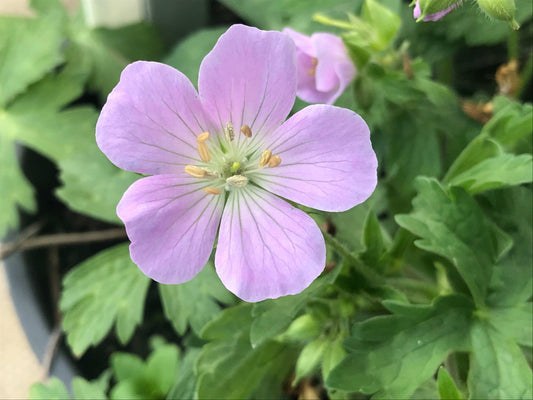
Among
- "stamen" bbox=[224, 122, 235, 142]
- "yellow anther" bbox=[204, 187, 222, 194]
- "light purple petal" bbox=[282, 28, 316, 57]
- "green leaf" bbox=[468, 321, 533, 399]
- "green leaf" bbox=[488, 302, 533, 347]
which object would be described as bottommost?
"green leaf" bbox=[468, 321, 533, 399]

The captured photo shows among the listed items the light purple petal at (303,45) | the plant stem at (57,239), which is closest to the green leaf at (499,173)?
the light purple petal at (303,45)

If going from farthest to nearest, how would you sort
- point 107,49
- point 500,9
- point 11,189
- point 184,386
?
point 107,49 < point 11,189 < point 184,386 < point 500,9

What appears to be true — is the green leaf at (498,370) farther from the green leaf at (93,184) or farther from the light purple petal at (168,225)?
the green leaf at (93,184)

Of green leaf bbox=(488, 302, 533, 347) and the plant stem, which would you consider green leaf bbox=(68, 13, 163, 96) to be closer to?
the plant stem

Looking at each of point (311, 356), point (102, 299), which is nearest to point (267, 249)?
point (311, 356)

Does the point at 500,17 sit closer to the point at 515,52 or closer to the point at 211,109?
the point at 211,109

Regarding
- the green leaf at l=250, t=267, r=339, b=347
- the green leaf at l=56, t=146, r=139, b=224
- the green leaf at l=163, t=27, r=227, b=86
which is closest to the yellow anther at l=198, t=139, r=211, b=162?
the green leaf at l=250, t=267, r=339, b=347

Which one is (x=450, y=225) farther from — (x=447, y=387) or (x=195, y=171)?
(x=195, y=171)
